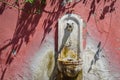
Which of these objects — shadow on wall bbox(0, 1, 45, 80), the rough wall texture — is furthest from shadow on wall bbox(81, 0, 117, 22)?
shadow on wall bbox(0, 1, 45, 80)

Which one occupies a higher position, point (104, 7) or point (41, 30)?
point (104, 7)

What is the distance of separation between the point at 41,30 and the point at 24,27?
24 centimetres

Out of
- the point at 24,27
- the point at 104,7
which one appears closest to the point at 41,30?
the point at 24,27

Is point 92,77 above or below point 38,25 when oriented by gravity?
below

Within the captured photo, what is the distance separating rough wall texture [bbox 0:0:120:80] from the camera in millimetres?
4977

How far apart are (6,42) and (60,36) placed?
2.45 feet

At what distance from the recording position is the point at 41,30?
505 centimetres

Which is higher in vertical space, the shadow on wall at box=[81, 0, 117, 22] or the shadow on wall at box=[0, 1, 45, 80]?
the shadow on wall at box=[81, 0, 117, 22]

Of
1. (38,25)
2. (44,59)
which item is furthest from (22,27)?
(44,59)

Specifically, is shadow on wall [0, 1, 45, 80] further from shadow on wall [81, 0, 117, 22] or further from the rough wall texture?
shadow on wall [81, 0, 117, 22]

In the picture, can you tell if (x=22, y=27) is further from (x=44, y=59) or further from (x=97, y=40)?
(x=97, y=40)

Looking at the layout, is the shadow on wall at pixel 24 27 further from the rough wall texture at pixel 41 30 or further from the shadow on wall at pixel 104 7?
the shadow on wall at pixel 104 7

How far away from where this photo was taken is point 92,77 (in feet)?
16.6

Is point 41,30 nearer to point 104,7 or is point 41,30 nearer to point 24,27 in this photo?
point 24,27
